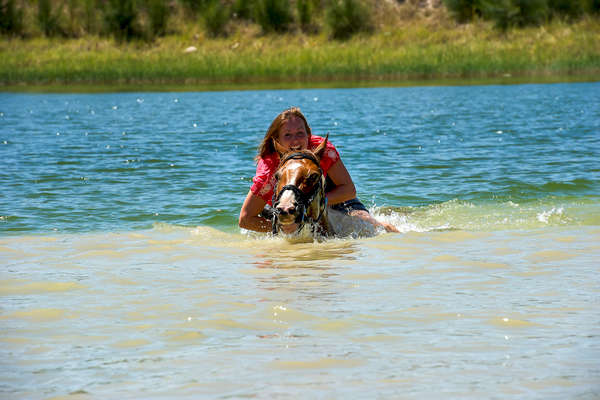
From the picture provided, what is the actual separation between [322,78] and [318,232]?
115ft

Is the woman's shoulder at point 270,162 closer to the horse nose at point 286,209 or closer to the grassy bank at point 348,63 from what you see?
the horse nose at point 286,209

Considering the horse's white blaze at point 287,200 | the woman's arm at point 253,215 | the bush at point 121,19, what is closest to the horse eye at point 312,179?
the horse's white blaze at point 287,200

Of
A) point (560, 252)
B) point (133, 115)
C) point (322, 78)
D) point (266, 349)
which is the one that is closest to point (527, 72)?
point (322, 78)

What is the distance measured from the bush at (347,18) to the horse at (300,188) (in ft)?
157

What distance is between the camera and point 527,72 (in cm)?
3906

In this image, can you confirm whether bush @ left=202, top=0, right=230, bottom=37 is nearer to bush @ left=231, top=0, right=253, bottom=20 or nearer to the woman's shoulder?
bush @ left=231, top=0, right=253, bottom=20

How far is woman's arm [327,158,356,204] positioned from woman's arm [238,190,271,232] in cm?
59

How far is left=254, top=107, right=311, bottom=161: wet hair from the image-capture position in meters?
6.87

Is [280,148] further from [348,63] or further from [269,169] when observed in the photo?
[348,63]

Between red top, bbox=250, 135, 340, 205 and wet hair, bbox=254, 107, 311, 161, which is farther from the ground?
wet hair, bbox=254, 107, 311, 161

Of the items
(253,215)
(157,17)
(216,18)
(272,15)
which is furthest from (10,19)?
(253,215)

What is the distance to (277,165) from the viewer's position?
6.96 metres

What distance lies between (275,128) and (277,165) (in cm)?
31

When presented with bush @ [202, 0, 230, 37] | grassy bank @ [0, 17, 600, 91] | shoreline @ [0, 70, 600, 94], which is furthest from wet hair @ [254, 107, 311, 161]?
bush @ [202, 0, 230, 37]
